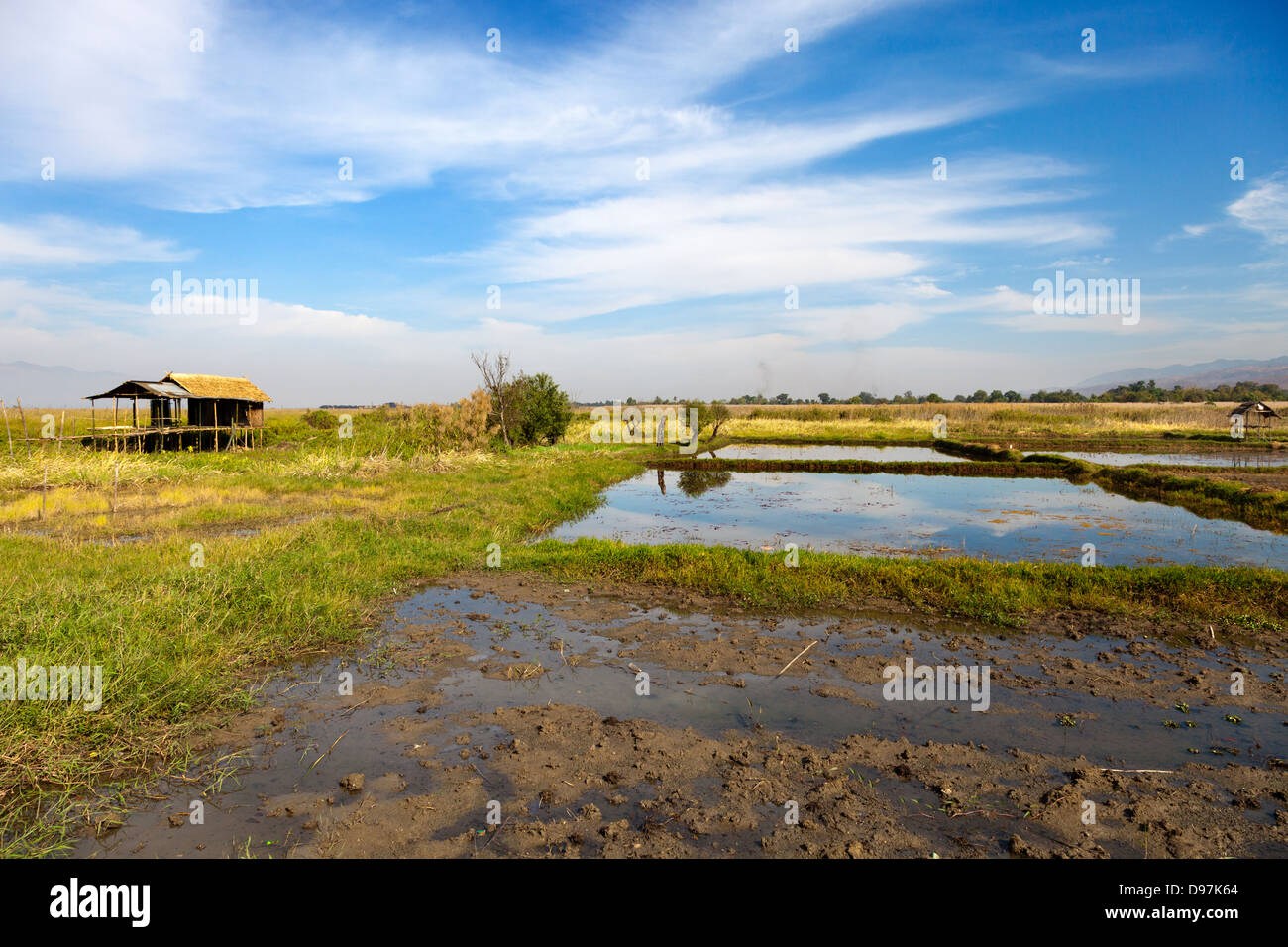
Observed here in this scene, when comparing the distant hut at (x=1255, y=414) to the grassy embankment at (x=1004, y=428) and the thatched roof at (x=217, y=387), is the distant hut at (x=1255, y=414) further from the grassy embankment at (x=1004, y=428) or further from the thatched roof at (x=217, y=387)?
the thatched roof at (x=217, y=387)

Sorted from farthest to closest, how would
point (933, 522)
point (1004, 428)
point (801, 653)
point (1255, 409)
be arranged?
point (1004, 428)
point (1255, 409)
point (933, 522)
point (801, 653)

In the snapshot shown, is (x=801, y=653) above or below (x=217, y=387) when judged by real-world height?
below

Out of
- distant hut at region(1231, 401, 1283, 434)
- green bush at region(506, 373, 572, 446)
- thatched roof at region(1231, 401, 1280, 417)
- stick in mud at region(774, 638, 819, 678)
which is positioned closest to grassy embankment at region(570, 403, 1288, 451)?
distant hut at region(1231, 401, 1283, 434)

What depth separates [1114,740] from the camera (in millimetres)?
5047

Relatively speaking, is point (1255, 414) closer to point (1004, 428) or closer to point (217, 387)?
point (1004, 428)

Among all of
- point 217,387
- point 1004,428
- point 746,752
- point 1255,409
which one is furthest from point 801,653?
point 1255,409

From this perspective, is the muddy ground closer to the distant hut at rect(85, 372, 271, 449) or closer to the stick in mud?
the stick in mud

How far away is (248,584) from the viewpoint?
7957mm

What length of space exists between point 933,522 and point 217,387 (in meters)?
32.4

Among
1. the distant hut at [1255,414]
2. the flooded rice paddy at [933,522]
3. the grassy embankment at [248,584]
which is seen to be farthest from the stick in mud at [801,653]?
the distant hut at [1255,414]

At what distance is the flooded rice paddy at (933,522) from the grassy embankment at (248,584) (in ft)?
6.40

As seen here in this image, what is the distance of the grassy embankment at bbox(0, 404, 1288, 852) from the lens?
15.6 feet
